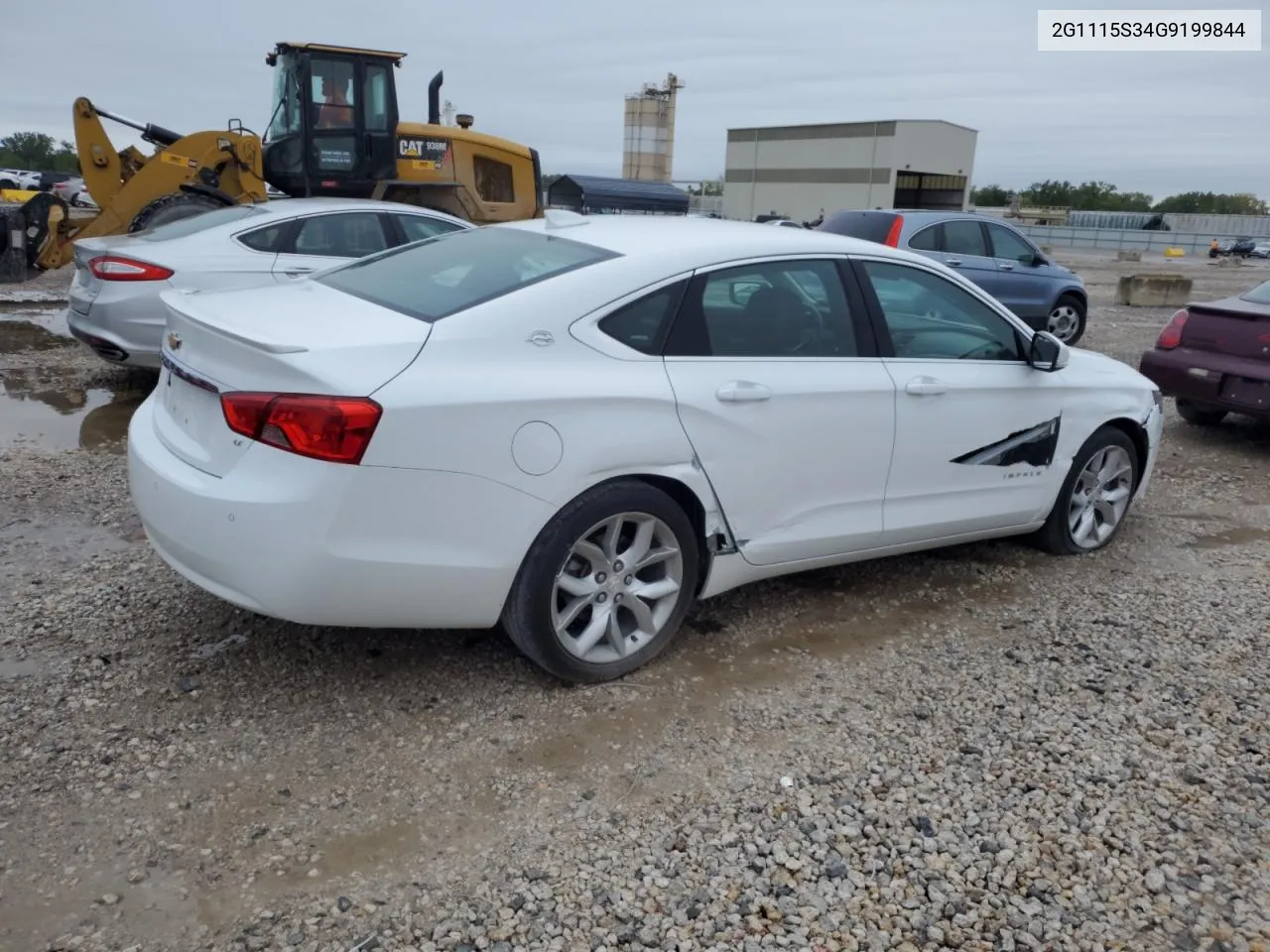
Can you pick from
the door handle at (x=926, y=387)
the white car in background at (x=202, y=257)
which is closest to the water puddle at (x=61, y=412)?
the white car in background at (x=202, y=257)

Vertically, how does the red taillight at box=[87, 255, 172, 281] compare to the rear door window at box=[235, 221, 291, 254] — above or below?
below

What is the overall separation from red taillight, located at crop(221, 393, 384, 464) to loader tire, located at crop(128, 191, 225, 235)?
8832mm

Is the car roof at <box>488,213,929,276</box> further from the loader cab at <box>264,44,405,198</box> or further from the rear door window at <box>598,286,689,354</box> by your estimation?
the loader cab at <box>264,44,405,198</box>

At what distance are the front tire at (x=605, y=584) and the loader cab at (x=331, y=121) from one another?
10151mm

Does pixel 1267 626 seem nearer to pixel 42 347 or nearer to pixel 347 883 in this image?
pixel 347 883

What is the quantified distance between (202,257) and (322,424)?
196 inches

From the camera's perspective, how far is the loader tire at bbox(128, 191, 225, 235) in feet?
35.2

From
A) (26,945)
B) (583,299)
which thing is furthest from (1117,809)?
(26,945)

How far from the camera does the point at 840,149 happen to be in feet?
237

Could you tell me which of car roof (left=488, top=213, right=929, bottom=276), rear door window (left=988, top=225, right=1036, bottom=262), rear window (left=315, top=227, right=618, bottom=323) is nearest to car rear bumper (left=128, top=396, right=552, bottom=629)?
rear window (left=315, top=227, right=618, bottom=323)

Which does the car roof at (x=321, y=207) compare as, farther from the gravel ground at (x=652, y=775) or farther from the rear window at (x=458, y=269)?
the rear window at (x=458, y=269)

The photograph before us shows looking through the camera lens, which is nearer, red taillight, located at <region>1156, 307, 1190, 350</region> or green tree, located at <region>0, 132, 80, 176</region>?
red taillight, located at <region>1156, 307, 1190, 350</region>

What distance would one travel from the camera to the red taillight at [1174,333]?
25.7ft

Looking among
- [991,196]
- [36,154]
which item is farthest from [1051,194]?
[36,154]
